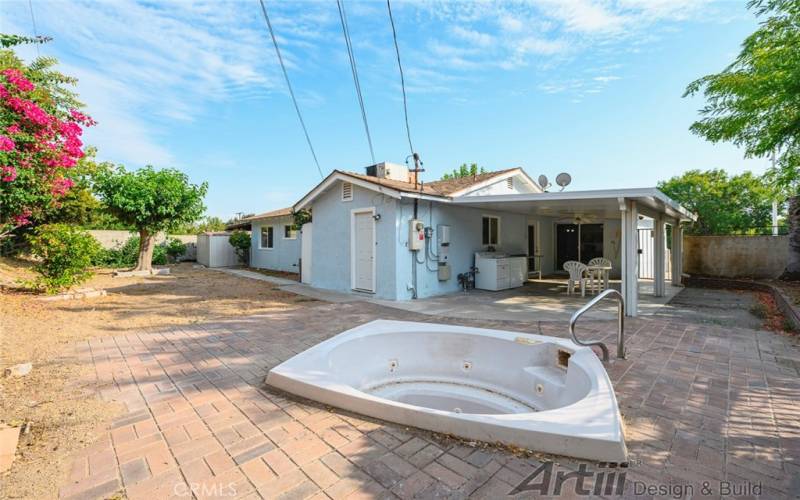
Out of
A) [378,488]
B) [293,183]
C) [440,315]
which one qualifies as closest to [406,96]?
[440,315]

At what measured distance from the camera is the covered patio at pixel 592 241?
7.16m

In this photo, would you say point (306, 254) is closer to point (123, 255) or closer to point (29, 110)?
point (29, 110)

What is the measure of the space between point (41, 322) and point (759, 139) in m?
16.0

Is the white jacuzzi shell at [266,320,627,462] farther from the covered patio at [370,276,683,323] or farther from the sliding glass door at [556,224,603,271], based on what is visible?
the sliding glass door at [556,224,603,271]

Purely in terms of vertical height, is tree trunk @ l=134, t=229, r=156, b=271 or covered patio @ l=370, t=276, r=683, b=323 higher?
tree trunk @ l=134, t=229, r=156, b=271

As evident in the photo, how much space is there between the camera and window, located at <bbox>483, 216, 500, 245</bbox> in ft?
39.6

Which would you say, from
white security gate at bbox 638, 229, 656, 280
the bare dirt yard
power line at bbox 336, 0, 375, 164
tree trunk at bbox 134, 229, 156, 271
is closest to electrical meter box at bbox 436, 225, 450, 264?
power line at bbox 336, 0, 375, 164

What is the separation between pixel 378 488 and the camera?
2062 millimetres

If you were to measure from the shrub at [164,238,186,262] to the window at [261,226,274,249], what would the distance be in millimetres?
6125

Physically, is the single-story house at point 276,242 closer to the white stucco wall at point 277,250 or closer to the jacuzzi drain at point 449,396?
the white stucco wall at point 277,250

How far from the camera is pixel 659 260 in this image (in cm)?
971

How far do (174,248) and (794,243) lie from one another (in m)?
26.9

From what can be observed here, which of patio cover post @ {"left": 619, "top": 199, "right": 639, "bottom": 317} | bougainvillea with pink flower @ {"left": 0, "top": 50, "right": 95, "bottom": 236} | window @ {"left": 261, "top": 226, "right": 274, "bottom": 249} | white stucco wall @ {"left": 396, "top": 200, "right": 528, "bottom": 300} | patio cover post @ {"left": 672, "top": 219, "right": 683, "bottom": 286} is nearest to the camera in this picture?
patio cover post @ {"left": 619, "top": 199, "right": 639, "bottom": 317}

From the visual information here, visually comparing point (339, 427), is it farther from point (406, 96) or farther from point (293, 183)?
point (293, 183)
